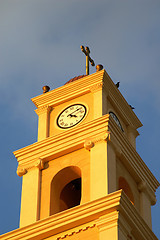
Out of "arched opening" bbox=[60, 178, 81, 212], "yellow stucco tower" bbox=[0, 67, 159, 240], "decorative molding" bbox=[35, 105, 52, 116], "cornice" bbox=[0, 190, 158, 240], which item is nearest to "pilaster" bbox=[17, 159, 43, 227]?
"yellow stucco tower" bbox=[0, 67, 159, 240]

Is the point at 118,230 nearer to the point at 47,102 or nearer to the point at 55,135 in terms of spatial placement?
the point at 55,135

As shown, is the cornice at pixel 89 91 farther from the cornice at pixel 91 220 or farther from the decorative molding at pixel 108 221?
the decorative molding at pixel 108 221

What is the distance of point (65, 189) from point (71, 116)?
10.2 ft

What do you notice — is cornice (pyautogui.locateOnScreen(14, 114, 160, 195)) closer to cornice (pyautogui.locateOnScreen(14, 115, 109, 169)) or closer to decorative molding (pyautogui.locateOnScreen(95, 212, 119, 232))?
cornice (pyautogui.locateOnScreen(14, 115, 109, 169))

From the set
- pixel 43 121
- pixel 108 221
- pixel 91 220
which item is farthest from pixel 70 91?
pixel 108 221

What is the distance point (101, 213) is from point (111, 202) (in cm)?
56

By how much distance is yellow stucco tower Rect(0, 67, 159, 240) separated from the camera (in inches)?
1510

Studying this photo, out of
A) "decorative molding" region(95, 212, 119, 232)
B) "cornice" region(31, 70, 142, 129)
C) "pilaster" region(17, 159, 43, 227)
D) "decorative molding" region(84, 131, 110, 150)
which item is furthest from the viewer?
"cornice" region(31, 70, 142, 129)

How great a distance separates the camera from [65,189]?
43.6 meters

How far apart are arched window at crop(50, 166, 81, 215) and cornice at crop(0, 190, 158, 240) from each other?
6.57 ft

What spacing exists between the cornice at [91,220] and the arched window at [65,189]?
2001 mm

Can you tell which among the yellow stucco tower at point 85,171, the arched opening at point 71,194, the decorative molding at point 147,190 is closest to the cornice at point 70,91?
the yellow stucco tower at point 85,171

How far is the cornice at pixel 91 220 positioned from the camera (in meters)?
38.0

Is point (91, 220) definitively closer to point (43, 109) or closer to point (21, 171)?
point (21, 171)
